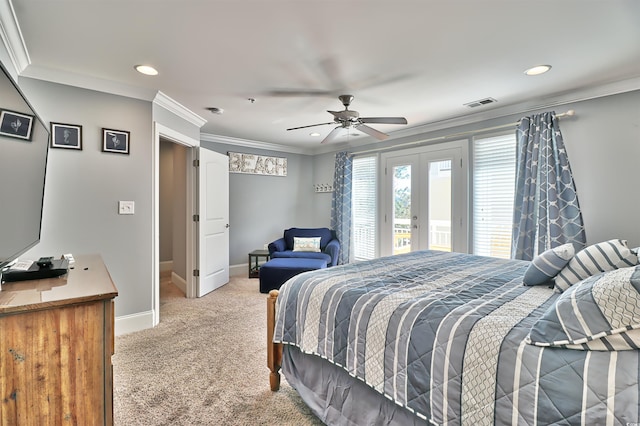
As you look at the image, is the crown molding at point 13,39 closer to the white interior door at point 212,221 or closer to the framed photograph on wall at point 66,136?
the framed photograph on wall at point 66,136

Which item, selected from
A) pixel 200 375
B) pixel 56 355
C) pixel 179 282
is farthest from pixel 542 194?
pixel 179 282

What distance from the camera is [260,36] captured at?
209 centimetres

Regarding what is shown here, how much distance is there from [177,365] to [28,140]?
1.83 metres

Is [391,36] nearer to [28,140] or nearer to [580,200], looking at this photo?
[28,140]

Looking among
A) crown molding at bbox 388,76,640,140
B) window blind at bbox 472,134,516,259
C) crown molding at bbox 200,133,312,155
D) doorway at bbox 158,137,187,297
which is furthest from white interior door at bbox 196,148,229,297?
window blind at bbox 472,134,516,259

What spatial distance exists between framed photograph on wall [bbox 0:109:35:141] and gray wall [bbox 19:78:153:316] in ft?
→ 4.94

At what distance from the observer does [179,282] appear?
4.65 metres

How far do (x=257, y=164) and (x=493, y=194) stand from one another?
3.89m

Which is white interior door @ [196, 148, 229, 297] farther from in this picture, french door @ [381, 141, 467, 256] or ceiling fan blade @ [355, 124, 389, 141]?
french door @ [381, 141, 467, 256]

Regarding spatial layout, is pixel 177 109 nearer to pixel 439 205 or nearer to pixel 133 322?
pixel 133 322

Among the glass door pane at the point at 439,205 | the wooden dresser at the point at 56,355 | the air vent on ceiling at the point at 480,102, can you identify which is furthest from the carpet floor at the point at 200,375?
the air vent on ceiling at the point at 480,102

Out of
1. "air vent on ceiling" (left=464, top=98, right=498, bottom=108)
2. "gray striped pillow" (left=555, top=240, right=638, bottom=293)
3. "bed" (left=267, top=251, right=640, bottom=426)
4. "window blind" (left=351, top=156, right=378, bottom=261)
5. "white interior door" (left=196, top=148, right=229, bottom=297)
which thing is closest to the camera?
"bed" (left=267, top=251, right=640, bottom=426)

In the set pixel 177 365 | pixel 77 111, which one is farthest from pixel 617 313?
pixel 77 111

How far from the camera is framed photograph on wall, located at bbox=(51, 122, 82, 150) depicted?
105 inches
